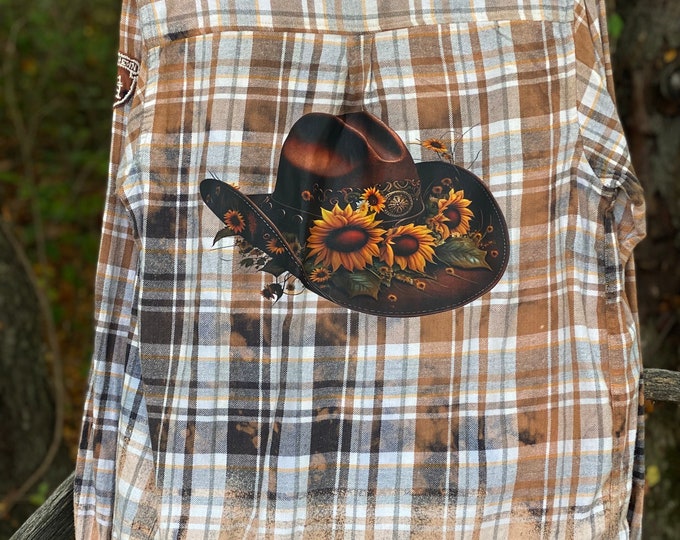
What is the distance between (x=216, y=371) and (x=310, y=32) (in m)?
0.44

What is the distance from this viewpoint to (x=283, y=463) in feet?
3.04

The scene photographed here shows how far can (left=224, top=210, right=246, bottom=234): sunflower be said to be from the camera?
0.90 metres

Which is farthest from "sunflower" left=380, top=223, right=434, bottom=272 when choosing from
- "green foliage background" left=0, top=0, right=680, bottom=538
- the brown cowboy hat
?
"green foliage background" left=0, top=0, right=680, bottom=538

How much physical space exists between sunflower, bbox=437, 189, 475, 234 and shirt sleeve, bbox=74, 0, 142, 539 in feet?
1.35

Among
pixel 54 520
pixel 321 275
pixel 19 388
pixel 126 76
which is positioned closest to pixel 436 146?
pixel 321 275

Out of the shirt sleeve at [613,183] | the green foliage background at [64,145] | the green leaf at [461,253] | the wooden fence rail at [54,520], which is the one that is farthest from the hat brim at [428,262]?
the green foliage background at [64,145]

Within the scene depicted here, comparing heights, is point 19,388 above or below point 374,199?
below

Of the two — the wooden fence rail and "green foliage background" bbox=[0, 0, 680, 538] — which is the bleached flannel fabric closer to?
the wooden fence rail

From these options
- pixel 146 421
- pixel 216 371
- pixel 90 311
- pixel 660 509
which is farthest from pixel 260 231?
pixel 90 311

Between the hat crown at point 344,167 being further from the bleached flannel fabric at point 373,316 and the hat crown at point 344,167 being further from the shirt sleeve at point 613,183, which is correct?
the shirt sleeve at point 613,183

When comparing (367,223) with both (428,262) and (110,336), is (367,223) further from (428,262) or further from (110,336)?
(110,336)

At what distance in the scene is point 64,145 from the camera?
2.61m

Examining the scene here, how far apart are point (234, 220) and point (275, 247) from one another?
0.06 m

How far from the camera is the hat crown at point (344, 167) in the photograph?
897 mm
